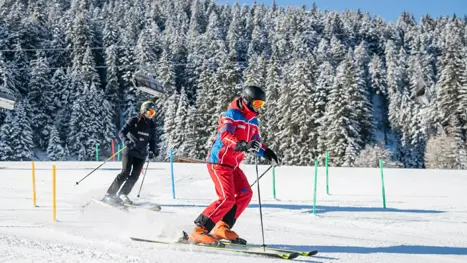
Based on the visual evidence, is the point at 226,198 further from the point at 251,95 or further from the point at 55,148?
the point at 55,148

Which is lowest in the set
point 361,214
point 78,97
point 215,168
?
point 361,214

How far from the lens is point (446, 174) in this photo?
1447 cm

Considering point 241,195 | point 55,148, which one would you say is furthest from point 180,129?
point 241,195

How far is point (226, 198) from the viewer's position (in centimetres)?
495

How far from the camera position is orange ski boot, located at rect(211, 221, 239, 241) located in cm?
490

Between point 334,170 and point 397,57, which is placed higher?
point 397,57

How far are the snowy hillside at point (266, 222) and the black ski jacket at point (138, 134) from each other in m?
1.13

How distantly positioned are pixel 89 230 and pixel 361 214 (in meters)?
4.74

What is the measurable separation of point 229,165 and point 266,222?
219cm

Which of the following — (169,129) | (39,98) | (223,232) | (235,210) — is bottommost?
(223,232)

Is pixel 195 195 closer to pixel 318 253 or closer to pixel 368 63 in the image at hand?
pixel 318 253

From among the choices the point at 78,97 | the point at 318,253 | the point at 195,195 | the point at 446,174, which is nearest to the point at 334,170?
the point at 446,174

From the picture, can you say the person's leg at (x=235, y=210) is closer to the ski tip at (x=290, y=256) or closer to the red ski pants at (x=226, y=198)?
the red ski pants at (x=226, y=198)

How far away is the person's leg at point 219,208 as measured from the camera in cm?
492
